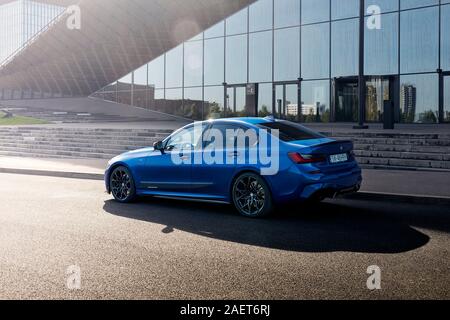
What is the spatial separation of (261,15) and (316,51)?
15.6 feet

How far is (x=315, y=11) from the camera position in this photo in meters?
29.0

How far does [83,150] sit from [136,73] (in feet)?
61.0

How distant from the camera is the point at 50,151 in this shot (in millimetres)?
22375

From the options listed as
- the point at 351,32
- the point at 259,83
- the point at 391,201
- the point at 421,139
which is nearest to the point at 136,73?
the point at 259,83

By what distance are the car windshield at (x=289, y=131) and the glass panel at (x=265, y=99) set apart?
22276mm

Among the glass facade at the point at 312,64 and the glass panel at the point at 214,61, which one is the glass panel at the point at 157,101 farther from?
the glass panel at the point at 214,61

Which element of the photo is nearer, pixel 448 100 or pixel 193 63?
pixel 448 100

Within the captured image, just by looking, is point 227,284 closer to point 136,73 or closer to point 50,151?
point 50,151

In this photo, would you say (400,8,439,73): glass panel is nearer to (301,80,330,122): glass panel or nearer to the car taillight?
(301,80,330,122): glass panel

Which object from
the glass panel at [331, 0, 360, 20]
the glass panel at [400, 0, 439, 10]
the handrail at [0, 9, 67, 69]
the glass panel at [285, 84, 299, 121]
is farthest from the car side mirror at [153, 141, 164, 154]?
the handrail at [0, 9, 67, 69]

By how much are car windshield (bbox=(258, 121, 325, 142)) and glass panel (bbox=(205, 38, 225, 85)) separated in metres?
Result: 25.3

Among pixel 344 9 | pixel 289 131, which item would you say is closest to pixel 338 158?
pixel 289 131

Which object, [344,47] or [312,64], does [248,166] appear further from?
[312,64]

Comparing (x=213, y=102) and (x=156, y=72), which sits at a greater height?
(x=156, y=72)
